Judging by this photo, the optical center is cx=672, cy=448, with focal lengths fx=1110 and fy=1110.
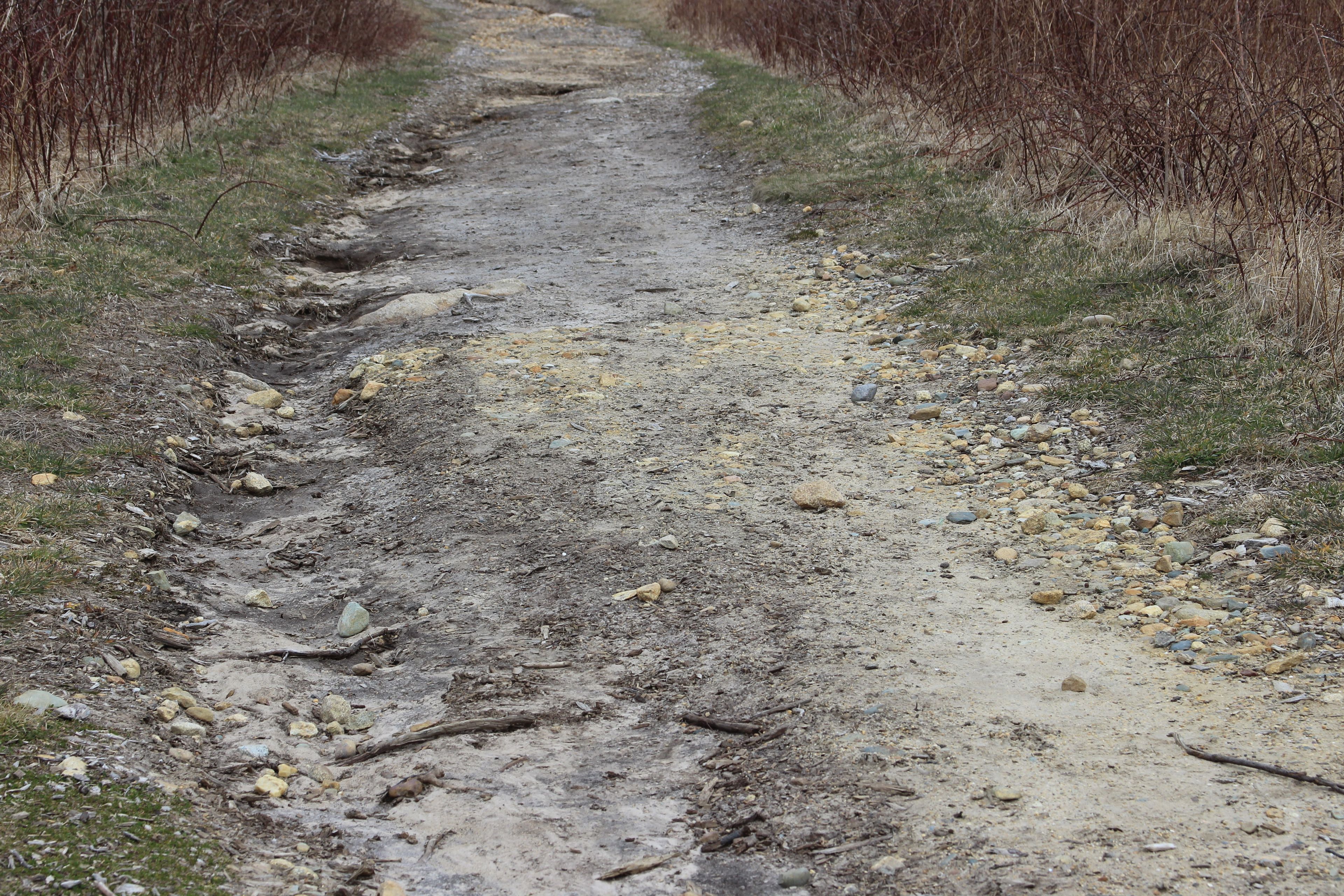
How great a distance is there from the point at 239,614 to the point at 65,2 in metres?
4.92

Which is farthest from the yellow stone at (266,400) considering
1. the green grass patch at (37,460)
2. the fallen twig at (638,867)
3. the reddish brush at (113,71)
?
the fallen twig at (638,867)

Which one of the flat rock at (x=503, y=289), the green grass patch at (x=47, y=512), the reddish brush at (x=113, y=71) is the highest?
the reddish brush at (x=113, y=71)

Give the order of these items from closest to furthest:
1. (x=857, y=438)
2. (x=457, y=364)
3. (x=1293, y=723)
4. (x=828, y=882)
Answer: (x=828, y=882), (x=1293, y=723), (x=857, y=438), (x=457, y=364)

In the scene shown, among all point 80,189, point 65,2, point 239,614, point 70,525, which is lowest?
point 239,614

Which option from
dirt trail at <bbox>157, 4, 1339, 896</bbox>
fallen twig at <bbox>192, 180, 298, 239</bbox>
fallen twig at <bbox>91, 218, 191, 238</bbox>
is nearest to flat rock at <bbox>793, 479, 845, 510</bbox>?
dirt trail at <bbox>157, 4, 1339, 896</bbox>

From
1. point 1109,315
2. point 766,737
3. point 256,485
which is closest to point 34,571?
point 256,485

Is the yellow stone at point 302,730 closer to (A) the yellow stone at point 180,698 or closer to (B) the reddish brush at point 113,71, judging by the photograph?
(A) the yellow stone at point 180,698

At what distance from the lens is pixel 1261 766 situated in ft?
7.12

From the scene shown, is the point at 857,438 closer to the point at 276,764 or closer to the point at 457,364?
the point at 457,364

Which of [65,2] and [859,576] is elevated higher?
[65,2]

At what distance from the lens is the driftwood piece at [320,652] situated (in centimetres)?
295

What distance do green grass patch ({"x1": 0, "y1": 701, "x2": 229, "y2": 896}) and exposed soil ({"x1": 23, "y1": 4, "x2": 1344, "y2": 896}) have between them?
109mm

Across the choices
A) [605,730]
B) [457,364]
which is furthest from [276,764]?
[457,364]

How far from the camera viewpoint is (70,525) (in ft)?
10.5
